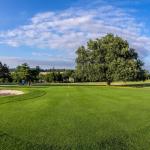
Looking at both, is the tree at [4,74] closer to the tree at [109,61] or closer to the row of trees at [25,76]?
the row of trees at [25,76]

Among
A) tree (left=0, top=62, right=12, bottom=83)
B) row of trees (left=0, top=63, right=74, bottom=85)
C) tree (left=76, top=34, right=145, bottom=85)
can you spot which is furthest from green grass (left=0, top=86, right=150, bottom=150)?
tree (left=0, top=62, right=12, bottom=83)

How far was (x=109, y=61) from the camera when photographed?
77.7m

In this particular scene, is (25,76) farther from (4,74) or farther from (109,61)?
(109,61)

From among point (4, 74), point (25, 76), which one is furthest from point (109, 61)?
point (4, 74)

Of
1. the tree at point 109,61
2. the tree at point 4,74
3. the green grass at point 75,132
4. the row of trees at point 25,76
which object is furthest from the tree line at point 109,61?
the green grass at point 75,132

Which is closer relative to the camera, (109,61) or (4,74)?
(109,61)

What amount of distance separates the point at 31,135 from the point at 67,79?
156262 millimetres

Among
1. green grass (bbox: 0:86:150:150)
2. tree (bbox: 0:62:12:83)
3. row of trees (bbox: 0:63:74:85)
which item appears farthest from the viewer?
tree (bbox: 0:62:12:83)

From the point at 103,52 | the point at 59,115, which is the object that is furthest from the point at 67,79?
the point at 59,115

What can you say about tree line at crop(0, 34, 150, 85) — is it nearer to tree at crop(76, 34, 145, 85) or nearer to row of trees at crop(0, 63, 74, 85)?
tree at crop(76, 34, 145, 85)

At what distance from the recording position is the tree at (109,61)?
74.2 metres

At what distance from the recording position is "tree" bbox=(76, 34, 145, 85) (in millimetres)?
74250

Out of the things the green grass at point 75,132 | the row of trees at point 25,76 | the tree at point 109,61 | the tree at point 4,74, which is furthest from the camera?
the tree at point 4,74

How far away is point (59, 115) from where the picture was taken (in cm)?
1508
